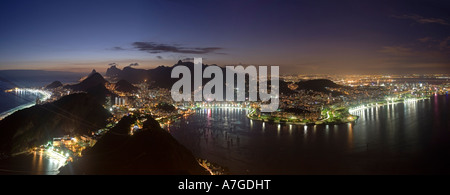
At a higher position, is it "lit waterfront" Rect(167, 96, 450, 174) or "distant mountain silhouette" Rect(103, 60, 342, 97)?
"distant mountain silhouette" Rect(103, 60, 342, 97)

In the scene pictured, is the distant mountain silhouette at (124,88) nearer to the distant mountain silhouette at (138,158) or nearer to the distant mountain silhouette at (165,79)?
the distant mountain silhouette at (165,79)

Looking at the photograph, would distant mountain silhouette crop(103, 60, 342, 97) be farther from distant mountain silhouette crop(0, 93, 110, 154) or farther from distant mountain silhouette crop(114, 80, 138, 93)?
distant mountain silhouette crop(0, 93, 110, 154)

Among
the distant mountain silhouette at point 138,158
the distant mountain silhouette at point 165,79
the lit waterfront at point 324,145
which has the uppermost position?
the distant mountain silhouette at point 165,79

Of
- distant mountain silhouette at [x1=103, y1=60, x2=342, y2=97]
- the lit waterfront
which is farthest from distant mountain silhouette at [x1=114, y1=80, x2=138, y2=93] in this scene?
the lit waterfront

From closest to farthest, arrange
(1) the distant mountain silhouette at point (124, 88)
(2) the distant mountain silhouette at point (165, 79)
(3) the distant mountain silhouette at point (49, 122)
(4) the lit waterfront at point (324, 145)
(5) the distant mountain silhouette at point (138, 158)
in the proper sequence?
(5) the distant mountain silhouette at point (138, 158) → (4) the lit waterfront at point (324, 145) → (3) the distant mountain silhouette at point (49, 122) → (1) the distant mountain silhouette at point (124, 88) → (2) the distant mountain silhouette at point (165, 79)

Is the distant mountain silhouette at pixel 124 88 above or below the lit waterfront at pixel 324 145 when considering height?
above

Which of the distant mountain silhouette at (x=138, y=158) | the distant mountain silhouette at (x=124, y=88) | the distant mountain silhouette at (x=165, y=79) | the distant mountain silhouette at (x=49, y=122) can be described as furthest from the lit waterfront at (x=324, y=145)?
the distant mountain silhouette at (x=165, y=79)
